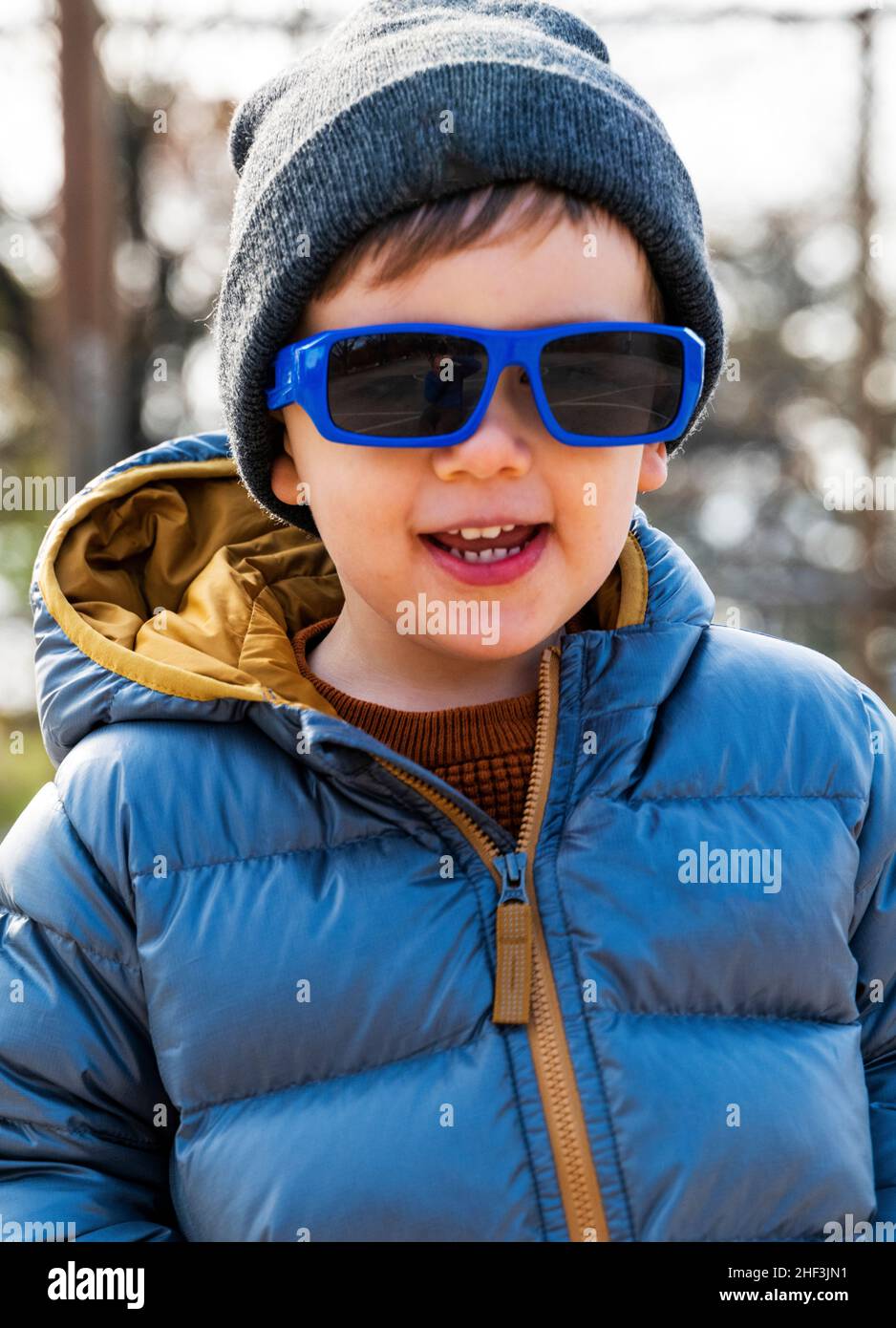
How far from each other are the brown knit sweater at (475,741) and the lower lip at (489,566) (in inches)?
7.9

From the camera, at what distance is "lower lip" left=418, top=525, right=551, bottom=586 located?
4.33ft

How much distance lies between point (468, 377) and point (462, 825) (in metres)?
0.43

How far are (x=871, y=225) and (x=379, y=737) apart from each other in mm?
4135

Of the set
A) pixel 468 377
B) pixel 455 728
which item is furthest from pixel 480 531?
pixel 455 728

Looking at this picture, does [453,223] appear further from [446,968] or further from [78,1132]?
[78,1132]

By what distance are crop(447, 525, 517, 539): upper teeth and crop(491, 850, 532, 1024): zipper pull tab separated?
0.32 metres

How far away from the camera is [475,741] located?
1.45 metres

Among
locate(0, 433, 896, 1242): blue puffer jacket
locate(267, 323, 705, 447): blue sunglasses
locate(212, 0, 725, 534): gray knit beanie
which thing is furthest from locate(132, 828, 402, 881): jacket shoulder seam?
locate(212, 0, 725, 534): gray knit beanie

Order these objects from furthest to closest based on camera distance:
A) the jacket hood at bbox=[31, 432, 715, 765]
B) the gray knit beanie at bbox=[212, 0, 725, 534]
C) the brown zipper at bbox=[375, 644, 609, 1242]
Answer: the jacket hood at bbox=[31, 432, 715, 765]
the gray knit beanie at bbox=[212, 0, 725, 534]
the brown zipper at bbox=[375, 644, 609, 1242]

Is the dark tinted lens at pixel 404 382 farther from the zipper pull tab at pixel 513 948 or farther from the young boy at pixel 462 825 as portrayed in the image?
the zipper pull tab at pixel 513 948

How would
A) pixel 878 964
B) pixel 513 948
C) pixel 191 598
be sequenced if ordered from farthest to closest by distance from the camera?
pixel 191 598
pixel 878 964
pixel 513 948

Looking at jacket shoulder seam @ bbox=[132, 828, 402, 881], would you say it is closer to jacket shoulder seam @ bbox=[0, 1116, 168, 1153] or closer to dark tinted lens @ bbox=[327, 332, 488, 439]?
jacket shoulder seam @ bbox=[0, 1116, 168, 1153]

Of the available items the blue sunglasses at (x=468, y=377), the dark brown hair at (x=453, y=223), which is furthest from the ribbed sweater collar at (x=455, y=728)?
the dark brown hair at (x=453, y=223)
